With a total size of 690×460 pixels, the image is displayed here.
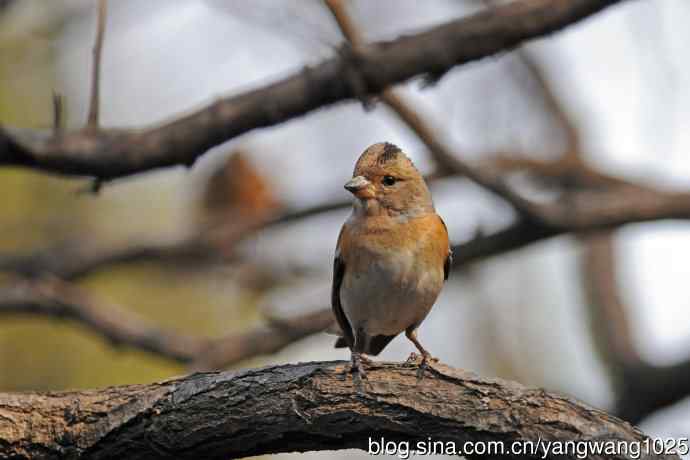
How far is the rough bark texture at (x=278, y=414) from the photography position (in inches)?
159

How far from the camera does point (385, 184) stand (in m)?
5.54

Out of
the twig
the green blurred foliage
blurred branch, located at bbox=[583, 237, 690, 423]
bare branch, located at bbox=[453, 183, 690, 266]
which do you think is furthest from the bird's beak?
the green blurred foliage

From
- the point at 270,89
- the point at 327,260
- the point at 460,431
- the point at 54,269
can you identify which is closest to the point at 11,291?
the point at 54,269

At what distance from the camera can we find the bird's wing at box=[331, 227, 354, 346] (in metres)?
5.47

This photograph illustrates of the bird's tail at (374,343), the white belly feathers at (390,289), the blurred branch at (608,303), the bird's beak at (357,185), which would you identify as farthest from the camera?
the blurred branch at (608,303)

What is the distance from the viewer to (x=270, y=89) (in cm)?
518

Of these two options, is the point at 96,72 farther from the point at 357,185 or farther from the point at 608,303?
the point at 608,303

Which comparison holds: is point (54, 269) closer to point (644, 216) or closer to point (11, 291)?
point (11, 291)

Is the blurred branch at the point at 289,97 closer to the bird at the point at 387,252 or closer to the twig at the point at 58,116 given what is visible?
the twig at the point at 58,116

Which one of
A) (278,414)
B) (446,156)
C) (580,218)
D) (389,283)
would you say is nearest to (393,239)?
(389,283)

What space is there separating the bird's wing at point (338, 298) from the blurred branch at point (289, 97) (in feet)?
2.90

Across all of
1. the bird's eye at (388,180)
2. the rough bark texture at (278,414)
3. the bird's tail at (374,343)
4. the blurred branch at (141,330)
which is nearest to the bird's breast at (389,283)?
the bird's eye at (388,180)

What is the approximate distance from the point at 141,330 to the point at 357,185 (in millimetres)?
3342

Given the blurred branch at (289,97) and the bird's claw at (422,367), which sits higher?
the blurred branch at (289,97)
